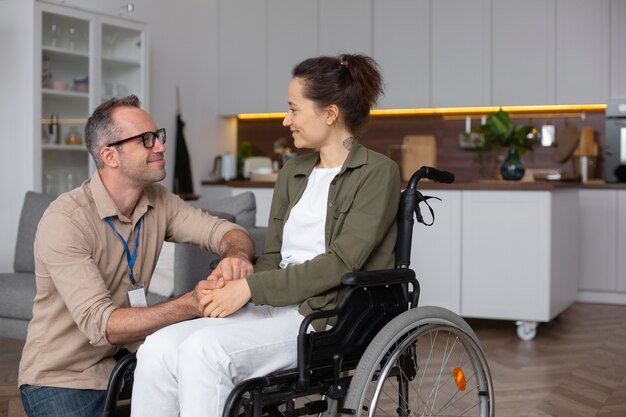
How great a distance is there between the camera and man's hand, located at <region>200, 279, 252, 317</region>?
6.67 ft

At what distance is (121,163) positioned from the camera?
2.16 m

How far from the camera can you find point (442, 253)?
17.1 feet

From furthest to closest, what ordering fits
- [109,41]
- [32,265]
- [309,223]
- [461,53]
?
[461,53] → [109,41] → [32,265] → [309,223]

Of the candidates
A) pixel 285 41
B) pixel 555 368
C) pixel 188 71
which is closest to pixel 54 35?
pixel 188 71

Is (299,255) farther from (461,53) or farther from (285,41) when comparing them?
(285,41)

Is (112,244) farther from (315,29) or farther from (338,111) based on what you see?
(315,29)

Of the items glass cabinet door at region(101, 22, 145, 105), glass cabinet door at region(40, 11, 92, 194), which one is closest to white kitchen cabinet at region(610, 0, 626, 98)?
glass cabinet door at region(101, 22, 145, 105)

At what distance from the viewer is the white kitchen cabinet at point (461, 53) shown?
682 cm

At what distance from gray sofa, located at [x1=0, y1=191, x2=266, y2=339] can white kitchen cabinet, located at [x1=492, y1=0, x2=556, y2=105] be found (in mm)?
3320

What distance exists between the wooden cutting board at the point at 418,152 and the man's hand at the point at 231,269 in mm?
5204

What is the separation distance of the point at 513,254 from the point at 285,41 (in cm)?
334

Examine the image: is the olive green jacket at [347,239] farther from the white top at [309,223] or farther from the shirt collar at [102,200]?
the shirt collar at [102,200]

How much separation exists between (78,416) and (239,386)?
533 mm

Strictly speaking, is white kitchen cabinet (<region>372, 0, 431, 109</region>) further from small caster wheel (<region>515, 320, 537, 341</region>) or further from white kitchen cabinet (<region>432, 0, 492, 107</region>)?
small caster wheel (<region>515, 320, 537, 341</region>)
